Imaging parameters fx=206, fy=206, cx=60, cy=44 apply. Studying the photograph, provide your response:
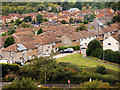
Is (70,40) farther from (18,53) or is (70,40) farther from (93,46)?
(18,53)

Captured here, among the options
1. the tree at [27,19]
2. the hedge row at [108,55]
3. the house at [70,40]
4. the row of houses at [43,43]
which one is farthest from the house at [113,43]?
the tree at [27,19]

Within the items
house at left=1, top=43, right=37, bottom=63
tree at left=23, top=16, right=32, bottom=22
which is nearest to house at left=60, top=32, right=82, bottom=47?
house at left=1, top=43, right=37, bottom=63

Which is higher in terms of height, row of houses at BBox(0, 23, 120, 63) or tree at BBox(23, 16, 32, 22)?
tree at BBox(23, 16, 32, 22)

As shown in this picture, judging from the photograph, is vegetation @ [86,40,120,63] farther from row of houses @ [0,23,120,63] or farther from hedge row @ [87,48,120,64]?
row of houses @ [0,23,120,63]

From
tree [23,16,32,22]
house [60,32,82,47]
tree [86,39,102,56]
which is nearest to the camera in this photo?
tree [86,39,102,56]

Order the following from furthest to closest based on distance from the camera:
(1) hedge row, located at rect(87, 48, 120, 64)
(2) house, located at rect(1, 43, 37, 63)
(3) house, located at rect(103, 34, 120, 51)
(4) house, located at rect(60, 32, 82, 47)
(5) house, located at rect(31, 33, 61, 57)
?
(4) house, located at rect(60, 32, 82, 47) < (5) house, located at rect(31, 33, 61, 57) < (2) house, located at rect(1, 43, 37, 63) < (3) house, located at rect(103, 34, 120, 51) < (1) hedge row, located at rect(87, 48, 120, 64)

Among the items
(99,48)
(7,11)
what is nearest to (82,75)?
(99,48)

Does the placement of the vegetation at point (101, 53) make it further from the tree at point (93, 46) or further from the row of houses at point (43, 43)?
the row of houses at point (43, 43)

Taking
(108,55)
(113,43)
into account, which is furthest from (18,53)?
(113,43)
